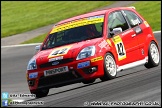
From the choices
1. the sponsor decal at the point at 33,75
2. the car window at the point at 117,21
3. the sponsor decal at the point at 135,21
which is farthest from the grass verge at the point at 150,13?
the sponsor decal at the point at 33,75

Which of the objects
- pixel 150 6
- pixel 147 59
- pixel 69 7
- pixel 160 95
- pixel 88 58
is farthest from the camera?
pixel 69 7

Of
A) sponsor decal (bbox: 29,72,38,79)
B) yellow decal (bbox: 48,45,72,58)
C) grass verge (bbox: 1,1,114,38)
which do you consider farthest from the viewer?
grass verge (bbox: 1,1,114,38)

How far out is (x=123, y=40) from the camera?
11.8 m

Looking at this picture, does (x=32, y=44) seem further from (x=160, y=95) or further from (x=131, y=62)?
(x=160, y=95)

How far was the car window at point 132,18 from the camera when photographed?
12752 mm

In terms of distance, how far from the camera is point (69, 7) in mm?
35812

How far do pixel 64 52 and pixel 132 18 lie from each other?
295 cm

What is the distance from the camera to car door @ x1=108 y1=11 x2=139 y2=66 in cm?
1151

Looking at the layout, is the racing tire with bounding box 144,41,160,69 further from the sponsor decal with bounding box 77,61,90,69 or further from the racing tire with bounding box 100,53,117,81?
the sponsor decal with bounding box 77,61,90,69

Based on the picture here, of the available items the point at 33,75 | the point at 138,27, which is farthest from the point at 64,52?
the point at 138,27

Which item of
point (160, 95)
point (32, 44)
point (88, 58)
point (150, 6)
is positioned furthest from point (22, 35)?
point (160, 95)

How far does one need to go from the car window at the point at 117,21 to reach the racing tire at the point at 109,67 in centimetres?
107

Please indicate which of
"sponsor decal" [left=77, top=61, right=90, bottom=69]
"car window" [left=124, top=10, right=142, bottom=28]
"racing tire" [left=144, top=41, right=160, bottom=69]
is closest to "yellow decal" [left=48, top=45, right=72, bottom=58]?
"sponsor decal" [left=77, top=61, right=90, bottom=69]

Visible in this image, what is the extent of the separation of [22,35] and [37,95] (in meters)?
16.6
